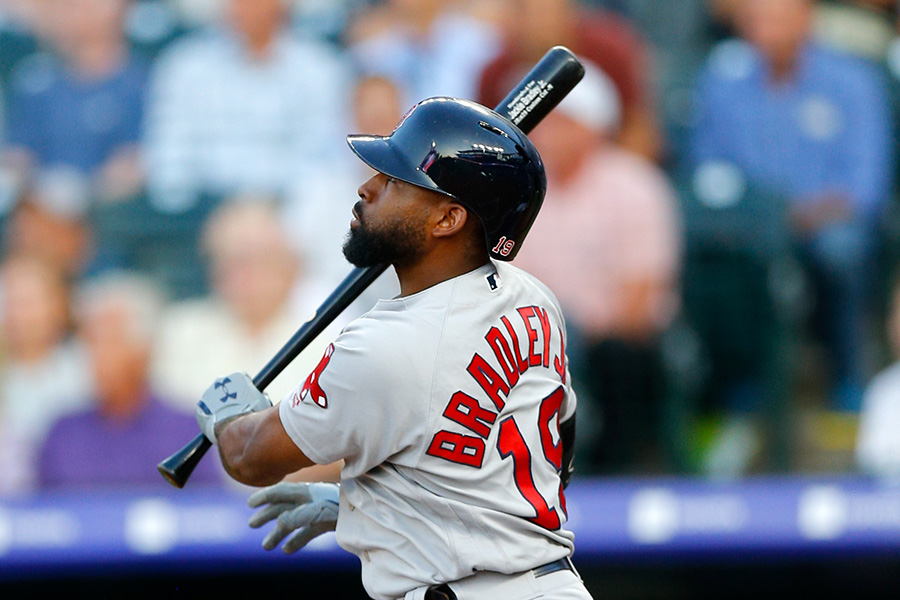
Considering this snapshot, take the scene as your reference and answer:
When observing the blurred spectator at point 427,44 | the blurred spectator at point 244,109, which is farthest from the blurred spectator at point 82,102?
the blurred spectator at point 427,44

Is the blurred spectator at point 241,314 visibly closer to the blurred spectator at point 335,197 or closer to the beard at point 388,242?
the blurred spectator at point 335,197

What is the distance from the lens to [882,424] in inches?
215

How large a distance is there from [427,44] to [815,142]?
6.32 feet

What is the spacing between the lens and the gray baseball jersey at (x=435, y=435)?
2.21 m

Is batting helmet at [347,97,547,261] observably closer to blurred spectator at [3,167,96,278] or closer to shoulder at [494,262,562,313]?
shoulder at [494,262,562,313]

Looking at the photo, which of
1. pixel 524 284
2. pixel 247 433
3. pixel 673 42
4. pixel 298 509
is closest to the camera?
pixel 247 433

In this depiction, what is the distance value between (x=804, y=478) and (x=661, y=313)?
36.3 inches

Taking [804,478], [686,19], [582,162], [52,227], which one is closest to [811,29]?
[686,19]

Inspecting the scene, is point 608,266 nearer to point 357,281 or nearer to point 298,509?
point 357,281

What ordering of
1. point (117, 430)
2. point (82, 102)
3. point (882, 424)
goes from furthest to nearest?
1. point (82, 102)
2. point (882, 424)
3. point (117, 430)

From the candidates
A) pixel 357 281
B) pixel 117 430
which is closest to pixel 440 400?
pixel 357 281

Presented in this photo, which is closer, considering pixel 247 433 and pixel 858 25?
pixel 247 433

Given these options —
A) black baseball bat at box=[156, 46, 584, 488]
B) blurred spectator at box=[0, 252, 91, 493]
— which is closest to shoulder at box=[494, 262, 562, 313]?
black baseball bat at box=[156, 46, 584, 488]

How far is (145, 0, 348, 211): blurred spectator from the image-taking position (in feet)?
19.1
